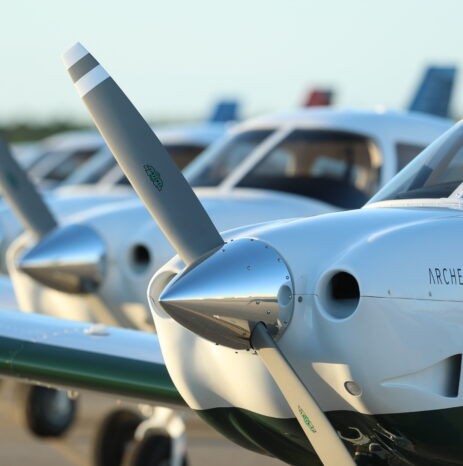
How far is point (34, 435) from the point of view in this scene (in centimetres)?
1095

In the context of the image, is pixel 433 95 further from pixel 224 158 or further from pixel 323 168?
pixel 323 168

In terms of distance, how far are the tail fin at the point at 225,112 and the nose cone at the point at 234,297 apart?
14.9 m

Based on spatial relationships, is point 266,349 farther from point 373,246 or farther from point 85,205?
point 85,205

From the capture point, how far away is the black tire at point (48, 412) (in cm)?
1076

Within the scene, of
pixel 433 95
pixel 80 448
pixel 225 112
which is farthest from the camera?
pixel 225 112

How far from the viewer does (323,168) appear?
9.06m

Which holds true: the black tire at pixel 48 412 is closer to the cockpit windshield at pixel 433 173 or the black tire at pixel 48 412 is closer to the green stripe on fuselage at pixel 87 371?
the green stripe on fuselage at pixel 87 371

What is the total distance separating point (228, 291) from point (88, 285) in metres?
3.66

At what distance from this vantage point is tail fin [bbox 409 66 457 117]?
14.2 metres

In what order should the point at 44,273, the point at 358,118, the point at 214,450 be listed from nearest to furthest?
the point at 44,273
the point at 358,118
the point at 214,450

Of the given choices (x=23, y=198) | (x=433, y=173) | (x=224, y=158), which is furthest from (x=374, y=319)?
(x=224, y=158)

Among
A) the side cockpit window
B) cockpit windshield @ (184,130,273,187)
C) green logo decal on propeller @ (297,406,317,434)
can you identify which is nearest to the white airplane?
green logo decal on propeller @ (297,406,317,434)

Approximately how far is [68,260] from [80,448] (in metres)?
3.15

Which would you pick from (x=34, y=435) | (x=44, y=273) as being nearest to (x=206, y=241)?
(x=44, y=273)
